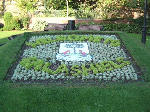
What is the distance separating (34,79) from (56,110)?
1.82 meters

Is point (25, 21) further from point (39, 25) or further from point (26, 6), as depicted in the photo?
point (26, 6)

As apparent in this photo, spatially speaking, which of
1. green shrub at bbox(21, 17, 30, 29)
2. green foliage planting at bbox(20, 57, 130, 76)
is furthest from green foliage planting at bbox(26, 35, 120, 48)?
green shrub at bbox(21, 17, 30, 29)

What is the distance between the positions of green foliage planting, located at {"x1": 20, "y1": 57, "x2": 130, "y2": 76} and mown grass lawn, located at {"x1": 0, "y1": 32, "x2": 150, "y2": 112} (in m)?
0.95

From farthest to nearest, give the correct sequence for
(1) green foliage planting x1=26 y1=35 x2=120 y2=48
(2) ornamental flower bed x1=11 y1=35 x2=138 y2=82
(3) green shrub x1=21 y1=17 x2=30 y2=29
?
(3) green shrub x1=21 y1=17 x2=30 y2=29 → (1) green foliage planting x1=26 y1=35 x2=120 y2=48 → (2) ornamental flower bed x1=11 y1=35 x2=138 y2=82

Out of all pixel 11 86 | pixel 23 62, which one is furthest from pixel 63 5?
pixel 11 86

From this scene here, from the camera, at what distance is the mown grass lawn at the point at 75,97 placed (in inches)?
258

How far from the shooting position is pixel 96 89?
7191mm

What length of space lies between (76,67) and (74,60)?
608mm

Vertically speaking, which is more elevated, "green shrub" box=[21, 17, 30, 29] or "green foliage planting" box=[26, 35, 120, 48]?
"green shrub" box=[21, 17, 30, 29]

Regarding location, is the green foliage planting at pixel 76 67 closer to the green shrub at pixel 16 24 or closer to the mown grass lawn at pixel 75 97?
the mown grass lawn at pixel 75 97

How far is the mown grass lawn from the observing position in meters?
6.55

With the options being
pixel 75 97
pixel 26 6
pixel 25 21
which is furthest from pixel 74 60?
pixel 26 6

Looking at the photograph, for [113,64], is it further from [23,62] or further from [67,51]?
[23,62]

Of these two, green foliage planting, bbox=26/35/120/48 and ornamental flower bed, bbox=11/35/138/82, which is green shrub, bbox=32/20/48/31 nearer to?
ornamental flower bed, bbox=11/35/138/82
